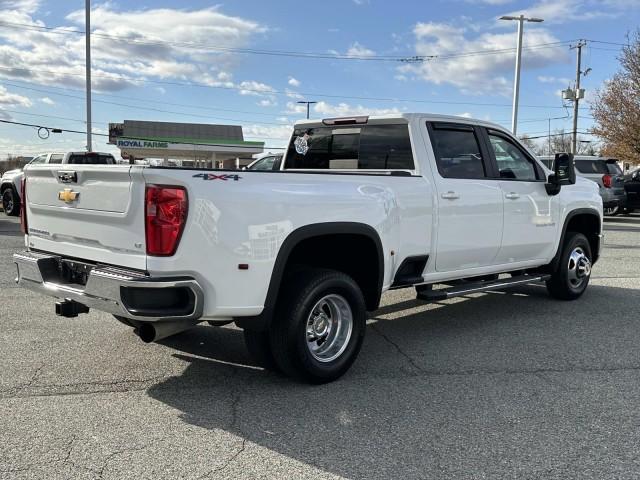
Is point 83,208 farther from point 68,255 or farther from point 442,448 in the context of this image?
point 442,448

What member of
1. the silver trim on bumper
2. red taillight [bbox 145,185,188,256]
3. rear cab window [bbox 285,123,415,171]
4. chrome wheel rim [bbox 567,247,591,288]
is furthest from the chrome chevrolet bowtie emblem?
chrome wheel rim [bbox 567,247,591,288]

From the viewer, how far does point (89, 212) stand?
4004 mm

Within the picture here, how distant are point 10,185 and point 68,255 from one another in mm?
15417

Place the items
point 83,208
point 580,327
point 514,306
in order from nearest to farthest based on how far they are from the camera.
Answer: point 83,208 → point 580,327 → point 514,306

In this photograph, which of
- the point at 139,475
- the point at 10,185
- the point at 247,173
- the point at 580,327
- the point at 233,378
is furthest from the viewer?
the point at 10,185

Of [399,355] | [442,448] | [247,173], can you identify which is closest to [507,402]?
[442,448]

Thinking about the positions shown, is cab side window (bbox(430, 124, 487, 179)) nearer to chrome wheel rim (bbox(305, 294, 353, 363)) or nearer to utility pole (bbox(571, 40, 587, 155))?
chrome wheel rim (bbox(305, 294, 353, 363))

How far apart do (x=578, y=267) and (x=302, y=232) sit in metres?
4.73

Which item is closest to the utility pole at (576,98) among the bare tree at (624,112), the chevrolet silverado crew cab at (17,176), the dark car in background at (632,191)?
the bare tree at (624,112)

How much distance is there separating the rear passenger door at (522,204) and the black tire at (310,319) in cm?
230

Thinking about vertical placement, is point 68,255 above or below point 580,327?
above

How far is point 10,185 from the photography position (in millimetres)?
17703

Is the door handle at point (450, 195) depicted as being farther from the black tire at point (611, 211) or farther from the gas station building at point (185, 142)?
the gas station building at point (185, 142)

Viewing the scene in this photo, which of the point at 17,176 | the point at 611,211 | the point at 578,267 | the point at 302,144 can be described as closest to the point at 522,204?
the point at 578,267
